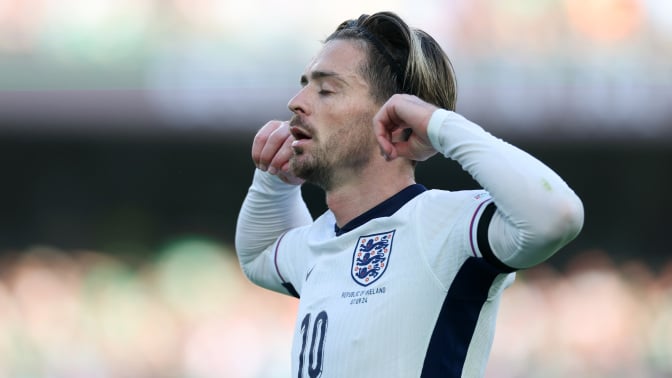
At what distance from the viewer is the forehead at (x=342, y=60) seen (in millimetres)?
2443

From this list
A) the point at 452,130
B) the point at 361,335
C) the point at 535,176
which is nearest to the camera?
the point at 535,176

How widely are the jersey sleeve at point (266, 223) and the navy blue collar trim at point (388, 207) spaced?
0.46 m

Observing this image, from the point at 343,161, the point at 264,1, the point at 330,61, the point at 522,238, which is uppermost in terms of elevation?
the point at 264,1

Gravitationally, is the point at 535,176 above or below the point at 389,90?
below

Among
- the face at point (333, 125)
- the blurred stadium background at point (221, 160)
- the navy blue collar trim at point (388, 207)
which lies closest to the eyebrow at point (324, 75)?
the face at point (333, 125)

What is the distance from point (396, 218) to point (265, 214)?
2.22 feet

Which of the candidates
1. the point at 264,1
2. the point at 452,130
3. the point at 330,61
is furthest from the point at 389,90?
the point at 264,1

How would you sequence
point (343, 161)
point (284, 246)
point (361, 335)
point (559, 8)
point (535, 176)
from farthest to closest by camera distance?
point (559, 8) < point (284, 246) < point (343, 161) < point (361, 335) < point (535, 176)

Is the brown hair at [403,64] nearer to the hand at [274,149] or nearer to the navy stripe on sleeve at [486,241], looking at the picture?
the hand at [274,149]

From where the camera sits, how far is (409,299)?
6.91 feet

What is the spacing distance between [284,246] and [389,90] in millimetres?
584

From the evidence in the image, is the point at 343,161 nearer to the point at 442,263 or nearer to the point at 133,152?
the point at 442,263

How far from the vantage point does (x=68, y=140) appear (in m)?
7.06

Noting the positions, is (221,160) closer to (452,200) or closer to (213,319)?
(213,319)
